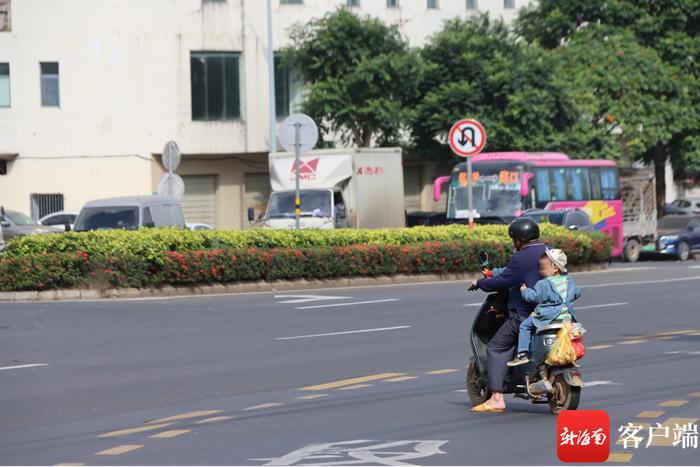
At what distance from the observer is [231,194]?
5041cm

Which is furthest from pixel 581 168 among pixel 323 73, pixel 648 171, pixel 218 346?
pixel 218 346

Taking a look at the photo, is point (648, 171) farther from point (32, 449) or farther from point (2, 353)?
point (32, 449)

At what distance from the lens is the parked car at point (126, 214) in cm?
2864

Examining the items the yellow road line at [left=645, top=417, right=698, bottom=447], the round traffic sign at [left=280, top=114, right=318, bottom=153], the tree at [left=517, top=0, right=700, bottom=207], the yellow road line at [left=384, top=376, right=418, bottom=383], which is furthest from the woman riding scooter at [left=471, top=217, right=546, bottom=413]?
the tree at [left=517, top=0, right=700, bottom=207]

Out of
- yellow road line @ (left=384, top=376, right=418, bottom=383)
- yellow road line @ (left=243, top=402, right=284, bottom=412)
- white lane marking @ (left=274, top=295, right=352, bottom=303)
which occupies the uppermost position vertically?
white lane marking @ (left=274, top=295, right=352, bottom=303)

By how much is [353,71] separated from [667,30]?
1258 centimetres

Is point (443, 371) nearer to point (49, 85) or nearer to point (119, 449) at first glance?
point (119, 449)

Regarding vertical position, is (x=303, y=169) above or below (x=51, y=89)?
below

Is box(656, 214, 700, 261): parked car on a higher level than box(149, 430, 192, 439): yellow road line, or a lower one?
higher

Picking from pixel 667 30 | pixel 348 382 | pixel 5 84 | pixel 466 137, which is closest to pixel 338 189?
pixel 466 137

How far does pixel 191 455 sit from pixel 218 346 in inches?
293

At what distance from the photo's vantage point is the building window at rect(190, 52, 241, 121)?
1906 inches

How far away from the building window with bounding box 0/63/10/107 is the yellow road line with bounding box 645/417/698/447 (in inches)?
1517

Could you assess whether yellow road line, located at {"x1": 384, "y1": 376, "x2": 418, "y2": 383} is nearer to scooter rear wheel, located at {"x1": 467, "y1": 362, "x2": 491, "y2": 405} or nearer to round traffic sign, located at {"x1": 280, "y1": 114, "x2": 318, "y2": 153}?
scooter rear wheel, located at {"x1": 467, "y1": 362, "x2": 491, "y2": 405}
